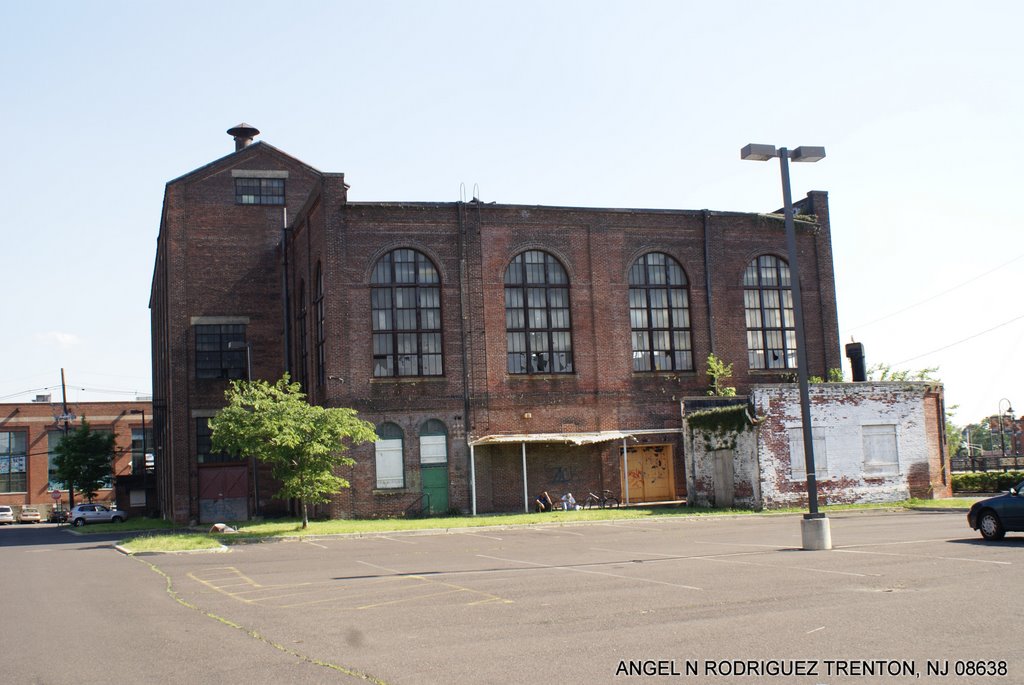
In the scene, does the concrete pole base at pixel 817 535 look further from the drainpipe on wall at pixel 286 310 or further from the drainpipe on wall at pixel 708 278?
the drainpipe on wall at pixel 286 310

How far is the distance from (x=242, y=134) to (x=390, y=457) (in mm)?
23340

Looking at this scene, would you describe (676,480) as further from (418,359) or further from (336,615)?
(336,615)

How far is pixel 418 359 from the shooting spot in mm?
39750

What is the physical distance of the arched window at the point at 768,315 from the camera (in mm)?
44344

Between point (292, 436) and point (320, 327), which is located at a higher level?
point (320, 327)

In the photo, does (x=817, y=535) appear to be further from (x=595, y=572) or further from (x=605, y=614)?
(x=605, y=614)

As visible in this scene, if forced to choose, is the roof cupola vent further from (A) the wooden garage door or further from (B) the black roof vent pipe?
(B) the black roof vent pipe

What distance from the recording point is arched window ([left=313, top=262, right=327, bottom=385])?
40.9 metres

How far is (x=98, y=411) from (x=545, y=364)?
2270 inches

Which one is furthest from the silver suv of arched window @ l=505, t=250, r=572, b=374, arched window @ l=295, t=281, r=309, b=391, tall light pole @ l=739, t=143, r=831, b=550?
tall light pole @ l=739, t=143, r=831, b=550

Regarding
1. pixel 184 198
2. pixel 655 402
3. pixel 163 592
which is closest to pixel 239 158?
pixel 184 198

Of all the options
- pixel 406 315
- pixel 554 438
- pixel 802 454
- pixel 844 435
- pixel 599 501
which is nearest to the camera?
pixel 802 454

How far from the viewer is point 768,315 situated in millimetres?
44656

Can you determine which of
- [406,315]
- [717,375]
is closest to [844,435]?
[717,375]
